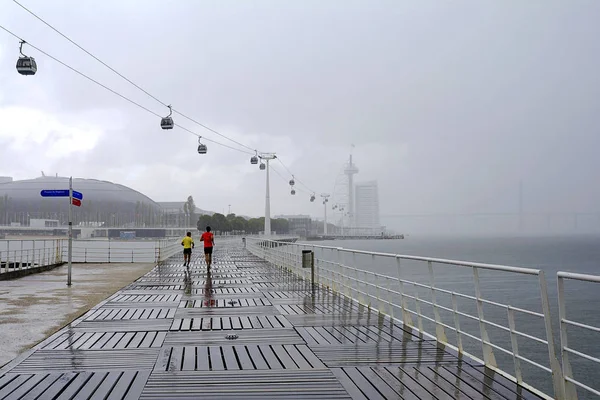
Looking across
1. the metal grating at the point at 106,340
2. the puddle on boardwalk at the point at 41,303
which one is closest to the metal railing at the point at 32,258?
the puddle on boardwalk at the point at 41,303

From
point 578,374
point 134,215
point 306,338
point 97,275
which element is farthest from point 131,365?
point 134,215

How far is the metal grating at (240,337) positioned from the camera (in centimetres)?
726

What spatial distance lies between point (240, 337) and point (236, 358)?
1270 millimetres

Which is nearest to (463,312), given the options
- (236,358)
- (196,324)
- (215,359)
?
(196,324)

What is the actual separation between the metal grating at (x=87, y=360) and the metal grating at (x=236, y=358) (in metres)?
0.19

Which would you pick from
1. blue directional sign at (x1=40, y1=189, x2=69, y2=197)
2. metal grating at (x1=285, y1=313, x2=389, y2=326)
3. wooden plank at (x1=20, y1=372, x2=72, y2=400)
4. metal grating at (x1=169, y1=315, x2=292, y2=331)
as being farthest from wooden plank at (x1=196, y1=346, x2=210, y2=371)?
blue directional sign at (x1=40, y1=189, x2=69, y2=197)

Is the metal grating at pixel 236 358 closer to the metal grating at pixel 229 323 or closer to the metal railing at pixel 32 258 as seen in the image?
the metal grating at pixel 229 323

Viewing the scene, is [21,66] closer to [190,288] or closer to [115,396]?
[190,288]

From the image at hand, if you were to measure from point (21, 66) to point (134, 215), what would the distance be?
529ft

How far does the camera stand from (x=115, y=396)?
4.89 m

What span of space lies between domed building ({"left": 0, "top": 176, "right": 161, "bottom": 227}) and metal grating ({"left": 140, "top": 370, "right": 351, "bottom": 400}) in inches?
6194

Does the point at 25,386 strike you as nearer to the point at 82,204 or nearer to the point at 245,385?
the point at 245,385

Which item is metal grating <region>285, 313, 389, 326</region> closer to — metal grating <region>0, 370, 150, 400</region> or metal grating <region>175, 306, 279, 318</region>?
metal grating <region>175, 306, 279, 318</region>

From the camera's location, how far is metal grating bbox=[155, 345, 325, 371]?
5941 millimetres
